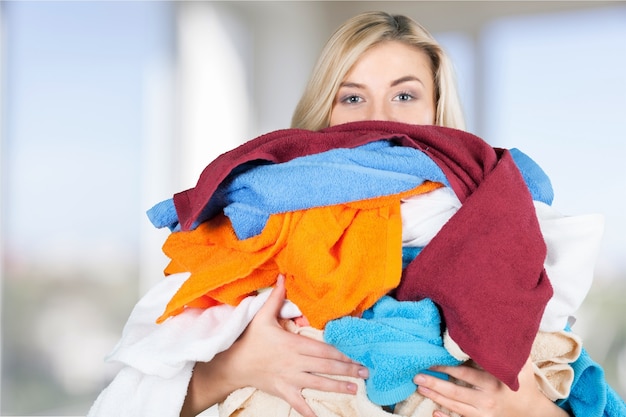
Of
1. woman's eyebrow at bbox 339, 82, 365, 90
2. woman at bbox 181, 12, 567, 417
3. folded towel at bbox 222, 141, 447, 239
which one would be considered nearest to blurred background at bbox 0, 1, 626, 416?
woman at bbox 181, 12, 567, 417

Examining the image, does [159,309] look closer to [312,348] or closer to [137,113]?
[312,348]

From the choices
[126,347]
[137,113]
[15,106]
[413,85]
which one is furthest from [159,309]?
[137,113]

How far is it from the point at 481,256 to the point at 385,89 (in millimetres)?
478

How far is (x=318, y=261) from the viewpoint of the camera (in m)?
0.87

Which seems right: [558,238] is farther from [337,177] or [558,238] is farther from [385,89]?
[385,89]

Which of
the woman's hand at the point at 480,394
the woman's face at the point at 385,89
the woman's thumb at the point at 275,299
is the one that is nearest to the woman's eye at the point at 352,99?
the woman's face at the point at 385,89

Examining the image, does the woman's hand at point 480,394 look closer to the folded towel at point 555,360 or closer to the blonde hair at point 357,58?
the folded towel at point 555,360

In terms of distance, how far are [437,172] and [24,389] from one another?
2.11 metres

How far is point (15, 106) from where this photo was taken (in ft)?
8.14

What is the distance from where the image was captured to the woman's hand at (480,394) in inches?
36.4

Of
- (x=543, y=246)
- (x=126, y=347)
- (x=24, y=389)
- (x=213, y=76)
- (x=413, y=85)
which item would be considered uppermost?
(x=213, y=76)

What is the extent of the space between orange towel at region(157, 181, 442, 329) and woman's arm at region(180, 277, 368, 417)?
46 millimetres

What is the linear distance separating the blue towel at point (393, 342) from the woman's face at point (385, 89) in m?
0.43

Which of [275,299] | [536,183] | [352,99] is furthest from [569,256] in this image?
[352,99]
